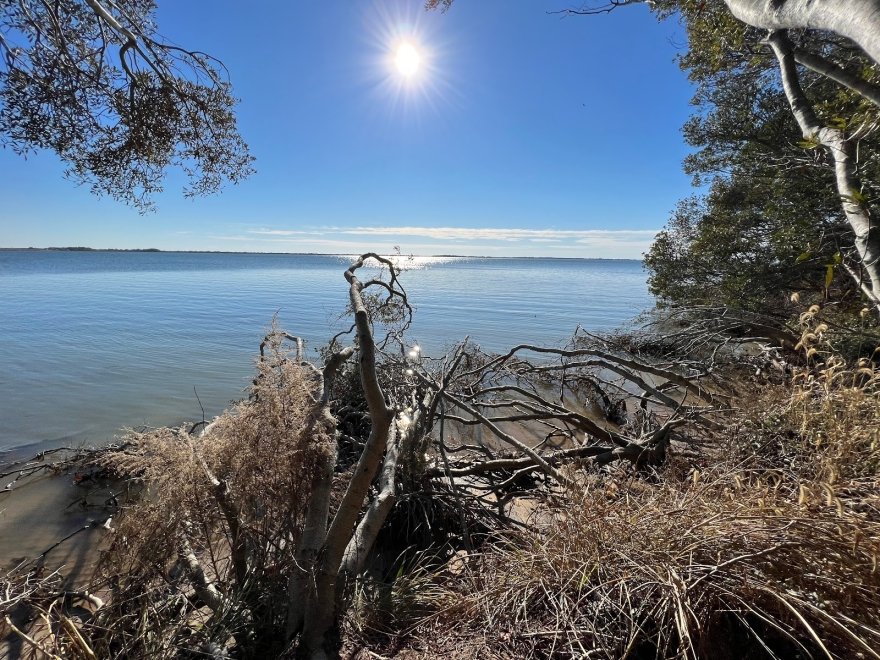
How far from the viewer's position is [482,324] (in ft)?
60.1

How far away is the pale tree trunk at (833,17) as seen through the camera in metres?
1.29

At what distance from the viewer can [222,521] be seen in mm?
2605

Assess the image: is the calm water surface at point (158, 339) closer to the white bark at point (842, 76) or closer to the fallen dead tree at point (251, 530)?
the fallen dead tree at point (251, 530)

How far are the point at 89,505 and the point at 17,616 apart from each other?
1980mm

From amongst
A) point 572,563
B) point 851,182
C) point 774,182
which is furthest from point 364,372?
point 774,182

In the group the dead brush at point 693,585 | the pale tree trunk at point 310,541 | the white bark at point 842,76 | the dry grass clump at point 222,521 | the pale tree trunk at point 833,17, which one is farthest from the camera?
the pale tree trunk at point 310,541

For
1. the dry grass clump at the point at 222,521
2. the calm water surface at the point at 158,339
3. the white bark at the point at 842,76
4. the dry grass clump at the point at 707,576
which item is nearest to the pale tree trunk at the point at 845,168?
the white bark at the point at 842,76

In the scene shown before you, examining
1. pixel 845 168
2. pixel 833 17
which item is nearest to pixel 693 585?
pixel 833 17

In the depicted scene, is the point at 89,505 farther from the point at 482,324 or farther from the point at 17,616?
the point at 482,324

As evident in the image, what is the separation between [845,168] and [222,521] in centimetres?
417

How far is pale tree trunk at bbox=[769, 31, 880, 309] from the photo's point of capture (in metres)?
2.16

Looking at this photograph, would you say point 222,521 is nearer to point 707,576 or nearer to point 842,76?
point 707,576

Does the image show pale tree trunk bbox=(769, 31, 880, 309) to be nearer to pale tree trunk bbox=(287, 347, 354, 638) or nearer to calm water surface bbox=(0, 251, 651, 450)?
pale tree trunk bbox=(287, 347, 354, 638)

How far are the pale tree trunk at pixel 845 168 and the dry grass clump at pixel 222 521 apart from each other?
295 cm
